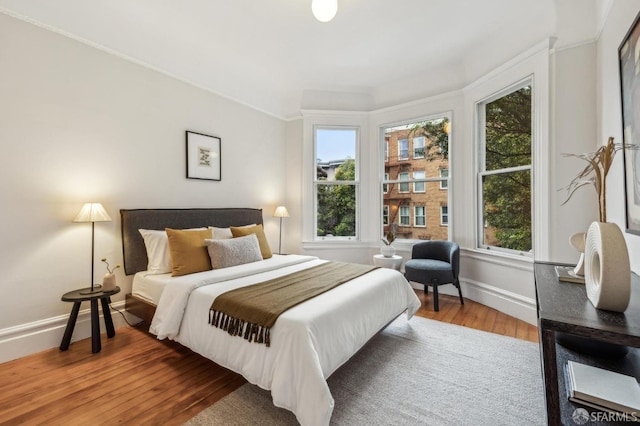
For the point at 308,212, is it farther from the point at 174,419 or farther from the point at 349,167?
the point at 174,419

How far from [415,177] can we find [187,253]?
129 inches

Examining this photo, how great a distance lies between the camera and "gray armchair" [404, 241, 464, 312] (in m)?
3.36

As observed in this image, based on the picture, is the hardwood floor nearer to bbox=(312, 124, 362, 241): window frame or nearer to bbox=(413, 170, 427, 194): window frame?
bbox=(413, 170, 427, 194): window frame

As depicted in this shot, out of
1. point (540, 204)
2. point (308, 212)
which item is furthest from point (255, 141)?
point (540, 204)

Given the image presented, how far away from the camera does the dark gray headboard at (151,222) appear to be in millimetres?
2895

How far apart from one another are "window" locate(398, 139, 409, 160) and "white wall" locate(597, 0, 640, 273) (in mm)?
2195

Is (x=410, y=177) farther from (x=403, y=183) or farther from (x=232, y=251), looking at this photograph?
(x=232, y=251)

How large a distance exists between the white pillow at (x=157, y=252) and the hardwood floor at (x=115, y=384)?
2.09 ft

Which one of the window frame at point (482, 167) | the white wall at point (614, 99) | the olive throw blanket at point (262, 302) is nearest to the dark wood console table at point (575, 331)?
the white wall at point (614, 99)

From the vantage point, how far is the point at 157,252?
9.45ft

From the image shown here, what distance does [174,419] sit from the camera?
1655 mm

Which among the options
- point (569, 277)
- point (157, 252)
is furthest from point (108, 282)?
point (569, 277)

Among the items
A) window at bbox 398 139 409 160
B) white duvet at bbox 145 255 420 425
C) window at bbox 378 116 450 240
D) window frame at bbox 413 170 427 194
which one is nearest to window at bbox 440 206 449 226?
window at bbox 378 116 450 240

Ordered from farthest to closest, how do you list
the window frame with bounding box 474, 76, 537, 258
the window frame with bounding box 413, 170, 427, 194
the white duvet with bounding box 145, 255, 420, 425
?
1. the window frame with bounding box 413, 170, 427, 194
2. the window frame with bounding box 474, 76, 537, 258
3. the white duvet with bounding box 145, 255, 420, 425
